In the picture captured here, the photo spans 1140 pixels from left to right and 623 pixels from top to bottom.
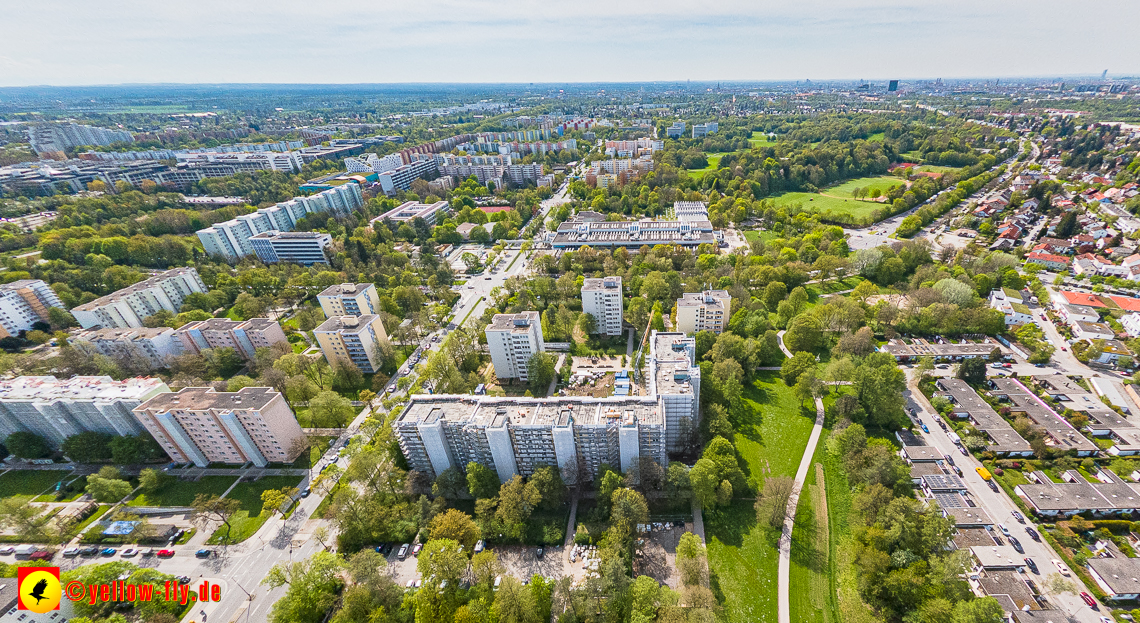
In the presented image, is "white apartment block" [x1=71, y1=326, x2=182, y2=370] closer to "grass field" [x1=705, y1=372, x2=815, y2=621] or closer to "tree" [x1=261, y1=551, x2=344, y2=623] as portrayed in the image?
"tree" [x1=261, y1=551, x2=344, y2=623]

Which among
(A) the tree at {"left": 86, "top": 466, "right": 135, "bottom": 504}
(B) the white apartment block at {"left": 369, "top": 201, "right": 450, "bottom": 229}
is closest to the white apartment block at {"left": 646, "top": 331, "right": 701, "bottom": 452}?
(A) the tree at {"left": 86, "top": 466, "right": 135, "bottom": 504}

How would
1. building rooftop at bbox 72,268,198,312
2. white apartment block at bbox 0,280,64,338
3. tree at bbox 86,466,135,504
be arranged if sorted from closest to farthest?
tree at bbox 86,466,135,504 < building rooftop at bbox 72,268,198,312 < white apartment block at bbox 0,280,64,338

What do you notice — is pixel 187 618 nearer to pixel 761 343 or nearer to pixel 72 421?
pixel 72 421

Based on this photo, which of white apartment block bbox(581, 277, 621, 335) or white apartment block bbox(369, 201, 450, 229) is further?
white apartment block bbox(369, 201, 450, 229)

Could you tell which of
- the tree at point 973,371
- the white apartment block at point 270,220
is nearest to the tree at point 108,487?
the white apartment block at point 270,220

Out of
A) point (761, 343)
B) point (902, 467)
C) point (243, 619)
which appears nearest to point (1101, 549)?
point (902, 467)

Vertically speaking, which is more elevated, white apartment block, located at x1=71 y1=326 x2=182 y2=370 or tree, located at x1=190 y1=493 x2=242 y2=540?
white apartment block, located at x1=71 y1=326 x2=182 y2=370
